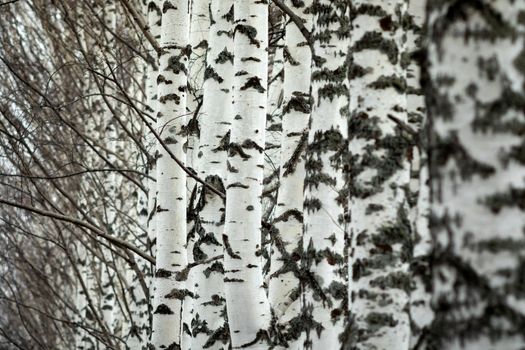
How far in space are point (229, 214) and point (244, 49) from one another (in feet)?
3.11

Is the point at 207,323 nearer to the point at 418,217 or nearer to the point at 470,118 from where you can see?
the point at 418,217

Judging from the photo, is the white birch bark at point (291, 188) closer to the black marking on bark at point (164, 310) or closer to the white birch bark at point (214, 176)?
the white birch bark at point (214, 176)

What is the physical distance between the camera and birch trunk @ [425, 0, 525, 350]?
2240 millimetres

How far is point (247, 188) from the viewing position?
4.73 metres

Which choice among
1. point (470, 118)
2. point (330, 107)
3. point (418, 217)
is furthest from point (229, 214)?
point (470, 118)

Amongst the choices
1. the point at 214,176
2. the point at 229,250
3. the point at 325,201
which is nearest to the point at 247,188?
the point at 229,250

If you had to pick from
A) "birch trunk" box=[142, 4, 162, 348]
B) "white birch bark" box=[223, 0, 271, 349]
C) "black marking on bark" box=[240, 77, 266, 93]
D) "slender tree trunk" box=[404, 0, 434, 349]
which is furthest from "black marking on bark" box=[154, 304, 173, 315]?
"slender tree trunk" box=[404, 0, 434, 349]

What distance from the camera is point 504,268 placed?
2240 millimetres

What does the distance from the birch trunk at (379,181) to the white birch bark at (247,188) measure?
1217mm

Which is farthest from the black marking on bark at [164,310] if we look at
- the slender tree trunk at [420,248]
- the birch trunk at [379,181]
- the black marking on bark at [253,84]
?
the birch trunk at [379,181]

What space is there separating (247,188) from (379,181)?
1.38 m

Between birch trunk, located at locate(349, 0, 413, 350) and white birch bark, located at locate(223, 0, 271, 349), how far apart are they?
3.99 feet

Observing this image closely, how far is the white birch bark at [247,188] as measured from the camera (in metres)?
4.57

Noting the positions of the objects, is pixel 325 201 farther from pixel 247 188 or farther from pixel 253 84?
pixel 253 84
